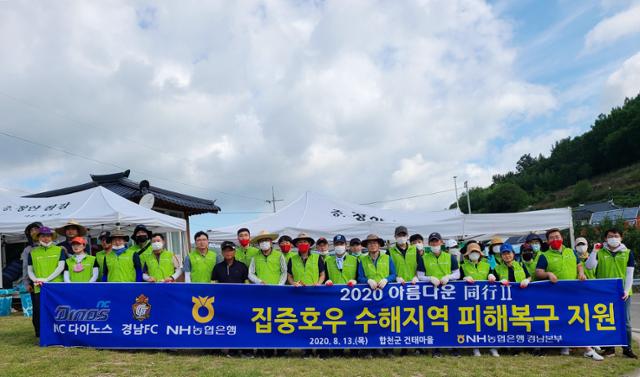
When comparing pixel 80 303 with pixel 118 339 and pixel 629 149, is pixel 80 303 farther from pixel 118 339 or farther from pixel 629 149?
pixel 629 149

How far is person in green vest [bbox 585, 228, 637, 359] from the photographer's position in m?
6.45

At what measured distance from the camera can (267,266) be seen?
6.70 m

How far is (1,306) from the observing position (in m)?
10.7

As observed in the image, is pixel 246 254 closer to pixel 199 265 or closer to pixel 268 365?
pixel 199 265

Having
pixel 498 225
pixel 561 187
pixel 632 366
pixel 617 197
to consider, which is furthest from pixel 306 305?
pixel 561 187

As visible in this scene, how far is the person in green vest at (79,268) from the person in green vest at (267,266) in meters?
2.25

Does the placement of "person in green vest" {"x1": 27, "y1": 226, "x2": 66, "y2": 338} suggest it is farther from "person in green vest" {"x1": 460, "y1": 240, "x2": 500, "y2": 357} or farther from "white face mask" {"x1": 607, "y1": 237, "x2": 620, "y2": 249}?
"white face mask" {"x1": 607, "y1": 237, "x2": 620, "y2": 249}

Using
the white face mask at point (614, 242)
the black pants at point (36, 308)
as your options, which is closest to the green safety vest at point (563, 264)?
the white face mask at point (614, 242)

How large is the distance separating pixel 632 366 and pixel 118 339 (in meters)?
6.54

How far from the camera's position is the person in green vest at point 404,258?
22.4 feet

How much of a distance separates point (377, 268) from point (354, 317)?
0.72m

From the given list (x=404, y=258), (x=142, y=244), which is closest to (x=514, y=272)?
(x=404, y=258)

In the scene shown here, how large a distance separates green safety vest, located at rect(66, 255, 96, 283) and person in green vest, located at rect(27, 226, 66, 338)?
0.42 feet

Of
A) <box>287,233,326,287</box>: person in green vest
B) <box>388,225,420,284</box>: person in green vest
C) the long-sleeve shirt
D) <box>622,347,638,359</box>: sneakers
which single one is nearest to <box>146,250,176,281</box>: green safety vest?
<box>287,233,326,287</box>: person in green vest
